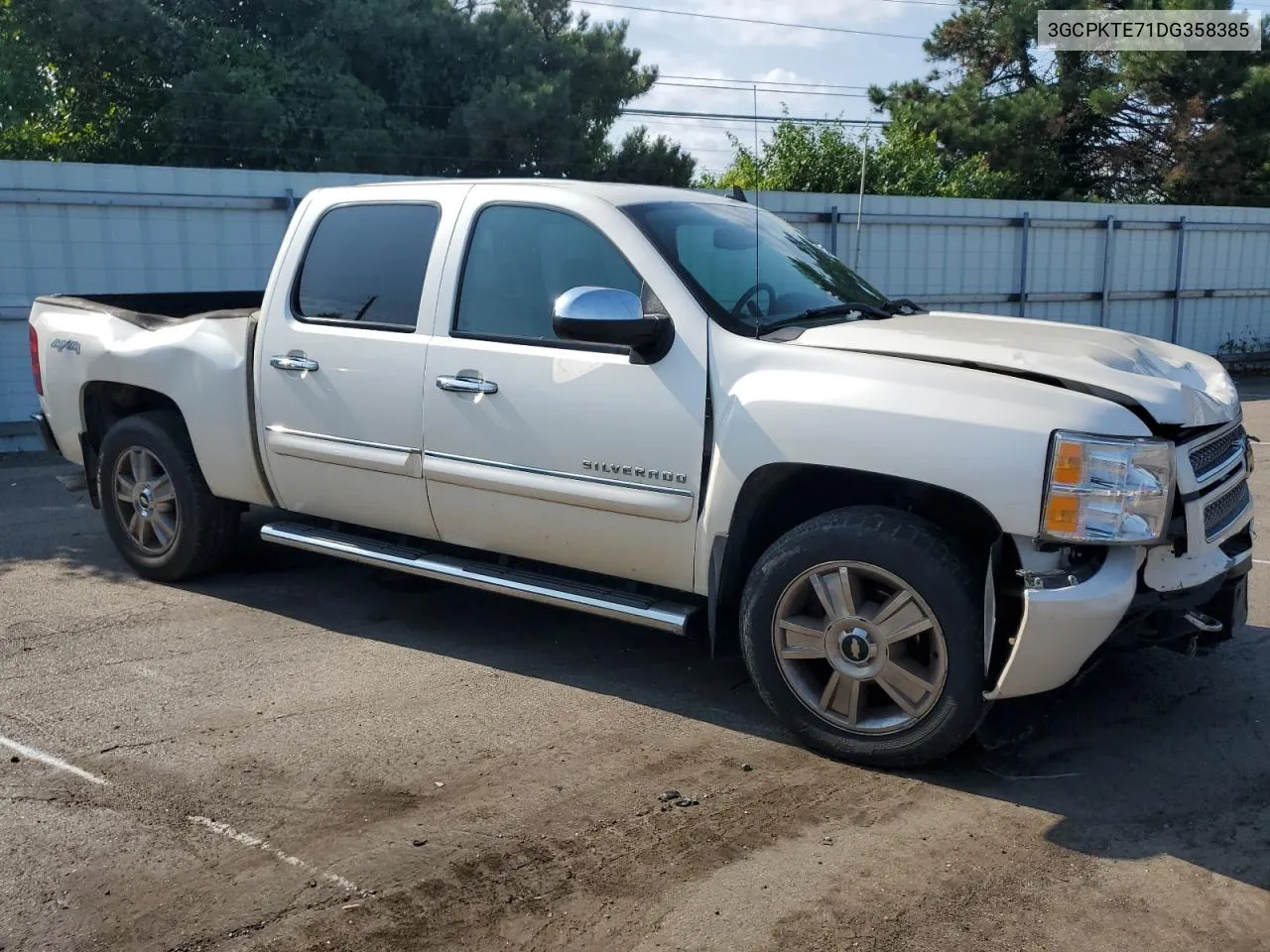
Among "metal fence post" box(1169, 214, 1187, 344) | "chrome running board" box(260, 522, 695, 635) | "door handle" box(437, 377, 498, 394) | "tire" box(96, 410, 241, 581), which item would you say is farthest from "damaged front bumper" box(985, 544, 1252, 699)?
"metal fence post" box(1169, 214, 1187, 344)

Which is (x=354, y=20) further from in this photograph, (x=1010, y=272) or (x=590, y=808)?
(x=590, y=808)

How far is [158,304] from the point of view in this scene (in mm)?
7242

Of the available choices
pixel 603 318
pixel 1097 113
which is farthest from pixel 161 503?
pixel 1097 113

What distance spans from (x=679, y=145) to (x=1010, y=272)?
14375 millimetres

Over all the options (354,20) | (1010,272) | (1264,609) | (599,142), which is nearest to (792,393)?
(1264,609)

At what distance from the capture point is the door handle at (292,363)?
5.46 m

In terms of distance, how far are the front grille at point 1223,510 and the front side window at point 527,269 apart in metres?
2.12

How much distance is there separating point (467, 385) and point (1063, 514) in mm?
2320

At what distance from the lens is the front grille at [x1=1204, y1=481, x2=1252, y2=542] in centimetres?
410

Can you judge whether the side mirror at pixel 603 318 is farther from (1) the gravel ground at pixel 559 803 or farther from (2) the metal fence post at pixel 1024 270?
(2) the metal fence post at pixel 1024 270

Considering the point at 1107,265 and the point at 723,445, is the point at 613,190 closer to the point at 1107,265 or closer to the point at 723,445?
the point at 723,445

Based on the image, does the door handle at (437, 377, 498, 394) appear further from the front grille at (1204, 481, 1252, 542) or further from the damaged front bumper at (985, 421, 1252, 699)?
the front grille at (1204, 481, 1252, 542)

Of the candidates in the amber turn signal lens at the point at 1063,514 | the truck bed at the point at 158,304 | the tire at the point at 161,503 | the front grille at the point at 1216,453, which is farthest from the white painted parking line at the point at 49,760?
the front grille at the point at 1216,453

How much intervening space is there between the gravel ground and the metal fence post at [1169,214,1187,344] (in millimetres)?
14347
